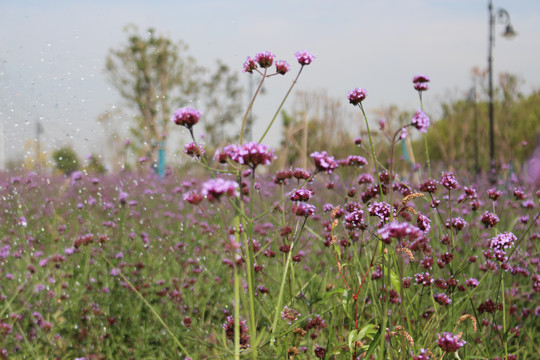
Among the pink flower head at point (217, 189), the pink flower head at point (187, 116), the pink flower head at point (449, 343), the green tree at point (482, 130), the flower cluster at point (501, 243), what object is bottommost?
the green tree at point (482, 130)

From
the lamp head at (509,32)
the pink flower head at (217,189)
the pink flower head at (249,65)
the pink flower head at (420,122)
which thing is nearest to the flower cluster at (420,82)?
the pink flower head at (420,122)

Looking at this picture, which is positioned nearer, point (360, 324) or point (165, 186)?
point (360, 324)

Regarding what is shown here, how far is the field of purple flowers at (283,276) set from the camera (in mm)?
1958

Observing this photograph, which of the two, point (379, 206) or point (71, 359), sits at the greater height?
point (379, 206)

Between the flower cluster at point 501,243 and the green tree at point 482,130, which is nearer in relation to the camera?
the flower cluster at point 501,243

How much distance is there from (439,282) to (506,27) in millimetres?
13529

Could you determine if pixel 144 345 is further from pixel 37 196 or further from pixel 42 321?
pixel 37 196

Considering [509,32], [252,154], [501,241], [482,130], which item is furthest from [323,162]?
[482,130]

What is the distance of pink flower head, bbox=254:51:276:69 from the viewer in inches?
85.2

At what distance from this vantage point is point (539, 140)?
55.3ft

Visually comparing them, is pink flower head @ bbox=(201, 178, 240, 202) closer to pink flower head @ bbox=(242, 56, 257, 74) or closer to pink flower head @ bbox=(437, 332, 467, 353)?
pink flower head @ bbox=(242, 56, 257, 74)

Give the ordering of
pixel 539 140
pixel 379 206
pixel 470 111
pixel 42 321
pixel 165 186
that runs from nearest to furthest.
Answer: pixel 379 206 < pixel 42 321 < pixel 165 186 < pixel 539 140 < pixel 470 111

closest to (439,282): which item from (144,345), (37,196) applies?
(144,345)

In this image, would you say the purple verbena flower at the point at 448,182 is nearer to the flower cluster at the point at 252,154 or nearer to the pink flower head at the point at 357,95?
the pink flower head at the point at 357,95
